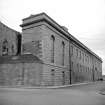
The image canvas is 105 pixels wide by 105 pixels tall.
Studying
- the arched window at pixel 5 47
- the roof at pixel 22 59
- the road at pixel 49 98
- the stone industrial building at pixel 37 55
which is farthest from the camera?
the arched window at pixel 5 47

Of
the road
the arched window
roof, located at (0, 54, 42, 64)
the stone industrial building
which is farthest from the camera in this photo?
the arched window

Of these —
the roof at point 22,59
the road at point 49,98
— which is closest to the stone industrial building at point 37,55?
the roof at point 22,59

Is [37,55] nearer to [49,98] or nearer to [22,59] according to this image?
[22,59]

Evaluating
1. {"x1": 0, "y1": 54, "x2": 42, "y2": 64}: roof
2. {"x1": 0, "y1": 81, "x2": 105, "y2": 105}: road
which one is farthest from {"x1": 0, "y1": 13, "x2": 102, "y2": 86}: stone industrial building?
{"x1": 0, "y1": 81, "x2": 105, "y2": 105}: road

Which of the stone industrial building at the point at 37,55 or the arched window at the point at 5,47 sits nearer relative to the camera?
the stone industrial building at the point at 37,55

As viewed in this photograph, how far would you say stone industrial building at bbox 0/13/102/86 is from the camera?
23656 millimetres

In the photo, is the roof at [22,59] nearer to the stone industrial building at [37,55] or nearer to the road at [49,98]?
the stone industrial building at [37,55]

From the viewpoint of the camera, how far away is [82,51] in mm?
47406

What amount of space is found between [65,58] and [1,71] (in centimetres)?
1380

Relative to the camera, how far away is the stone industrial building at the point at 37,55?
23656 mm

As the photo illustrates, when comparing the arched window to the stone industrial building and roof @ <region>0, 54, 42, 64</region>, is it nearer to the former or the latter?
the stone industrial building

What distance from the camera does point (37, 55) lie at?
25281 millimetres

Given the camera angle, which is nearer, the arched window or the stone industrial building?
the stone industrial building

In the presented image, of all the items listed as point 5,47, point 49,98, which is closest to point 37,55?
point 5,47
